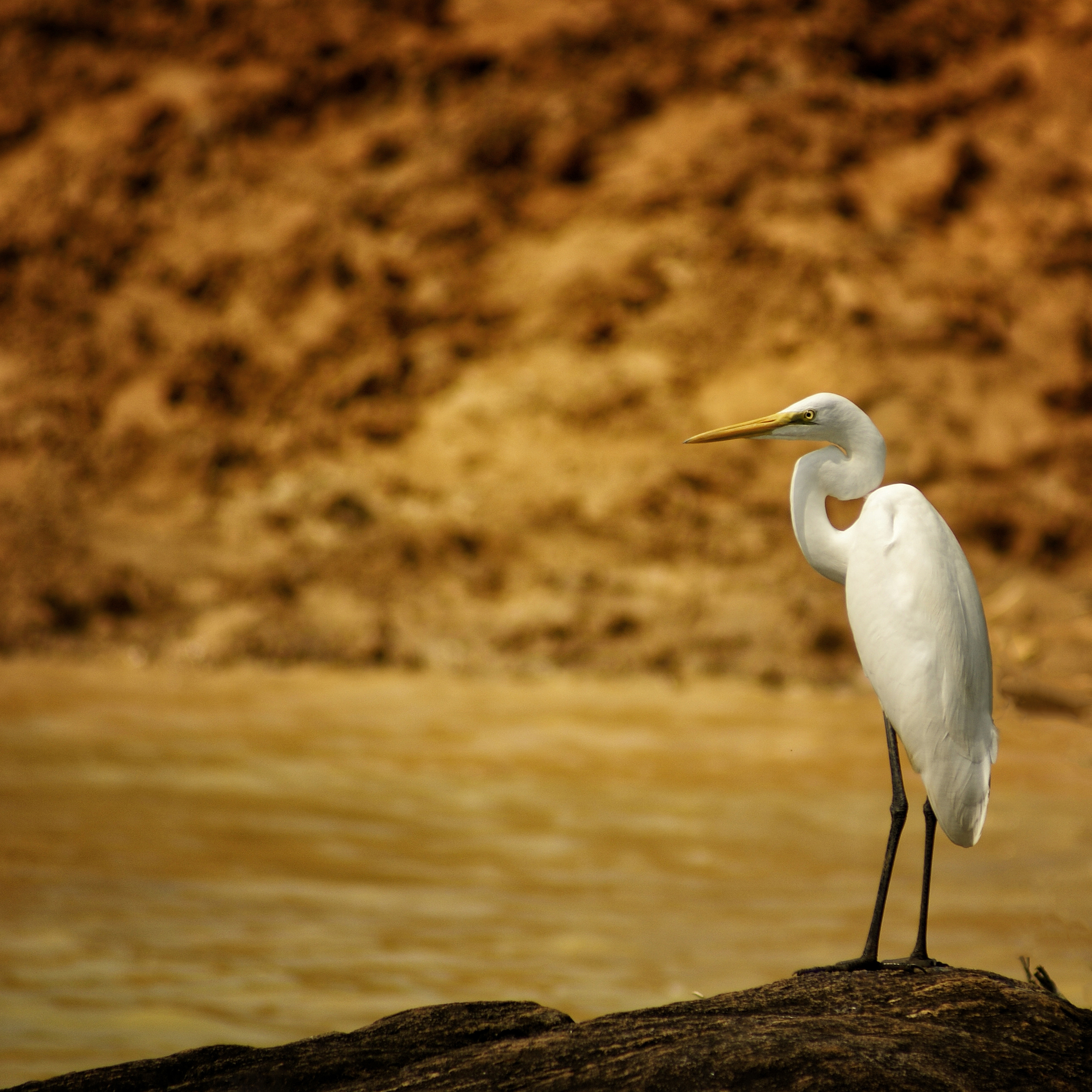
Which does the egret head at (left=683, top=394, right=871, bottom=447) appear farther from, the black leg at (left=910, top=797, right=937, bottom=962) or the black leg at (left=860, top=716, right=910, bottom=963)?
the black leg at (left=910, top=797, right=937, bottom=962)

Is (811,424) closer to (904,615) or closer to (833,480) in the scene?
(833,480)

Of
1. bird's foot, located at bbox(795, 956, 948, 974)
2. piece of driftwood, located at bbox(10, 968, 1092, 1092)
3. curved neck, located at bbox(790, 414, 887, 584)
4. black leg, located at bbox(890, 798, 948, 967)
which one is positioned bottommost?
piece of driftwood, located at bbox(10, 968, 1092, 1092)

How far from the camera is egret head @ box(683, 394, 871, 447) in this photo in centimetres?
234

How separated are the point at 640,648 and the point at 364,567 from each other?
2507 mm

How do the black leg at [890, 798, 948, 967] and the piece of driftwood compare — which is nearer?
the piece of driftwood

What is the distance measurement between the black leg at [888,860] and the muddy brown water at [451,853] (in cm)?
186

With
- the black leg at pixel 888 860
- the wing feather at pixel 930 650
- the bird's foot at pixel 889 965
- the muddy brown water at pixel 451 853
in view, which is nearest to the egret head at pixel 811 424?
the wing feather at pixel 930 650

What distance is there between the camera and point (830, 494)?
2443mm

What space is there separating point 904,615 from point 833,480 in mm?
294

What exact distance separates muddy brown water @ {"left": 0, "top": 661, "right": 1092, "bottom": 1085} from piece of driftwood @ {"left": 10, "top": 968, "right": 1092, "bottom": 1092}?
1.43 m

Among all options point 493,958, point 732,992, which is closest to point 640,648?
point 493,958

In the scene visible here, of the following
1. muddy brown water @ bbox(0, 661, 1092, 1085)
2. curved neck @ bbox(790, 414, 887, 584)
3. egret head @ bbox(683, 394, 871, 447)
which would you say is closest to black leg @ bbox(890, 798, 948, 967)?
curved neck @ bbox(790, 414, 887, 584)

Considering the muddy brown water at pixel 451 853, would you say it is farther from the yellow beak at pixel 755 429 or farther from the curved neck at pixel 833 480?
the yellow beak at pixel 755 429

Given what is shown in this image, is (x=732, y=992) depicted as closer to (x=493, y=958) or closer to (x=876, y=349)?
(x=493, y=958)
